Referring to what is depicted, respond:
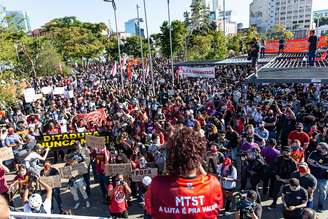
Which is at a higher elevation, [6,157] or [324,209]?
[6,157]

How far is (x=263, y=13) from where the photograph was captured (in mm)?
181250

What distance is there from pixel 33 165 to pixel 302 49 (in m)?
23.0

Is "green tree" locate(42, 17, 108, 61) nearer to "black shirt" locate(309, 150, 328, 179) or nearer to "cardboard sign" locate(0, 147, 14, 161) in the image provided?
"cardboard sign" locate(0, 147, 14, 161)

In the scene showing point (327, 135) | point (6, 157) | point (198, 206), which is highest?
point (198, 206)

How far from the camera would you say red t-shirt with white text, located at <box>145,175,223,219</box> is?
2348mm

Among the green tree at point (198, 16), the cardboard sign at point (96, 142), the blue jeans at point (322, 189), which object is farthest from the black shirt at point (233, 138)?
the green tree at point (198, 16)

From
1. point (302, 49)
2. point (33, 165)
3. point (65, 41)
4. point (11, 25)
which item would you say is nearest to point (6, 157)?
point (33, 165)

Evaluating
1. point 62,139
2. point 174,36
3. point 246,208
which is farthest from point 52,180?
point 174,36

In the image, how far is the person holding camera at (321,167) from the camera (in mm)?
7230

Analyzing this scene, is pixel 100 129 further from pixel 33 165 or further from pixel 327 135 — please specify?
pixel 327 135

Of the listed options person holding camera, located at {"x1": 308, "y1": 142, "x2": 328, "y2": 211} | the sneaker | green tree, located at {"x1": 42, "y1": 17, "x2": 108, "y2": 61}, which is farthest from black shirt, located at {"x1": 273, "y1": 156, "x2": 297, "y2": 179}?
green tree, located at {"x1": 42, "y1": 17, "x2": 108, "y2": 61}

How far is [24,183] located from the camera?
25.7 feet

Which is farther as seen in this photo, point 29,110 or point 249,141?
point 29,110

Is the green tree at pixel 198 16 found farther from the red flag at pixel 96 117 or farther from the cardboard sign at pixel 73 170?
the cardboard sign at pixel 73 170
